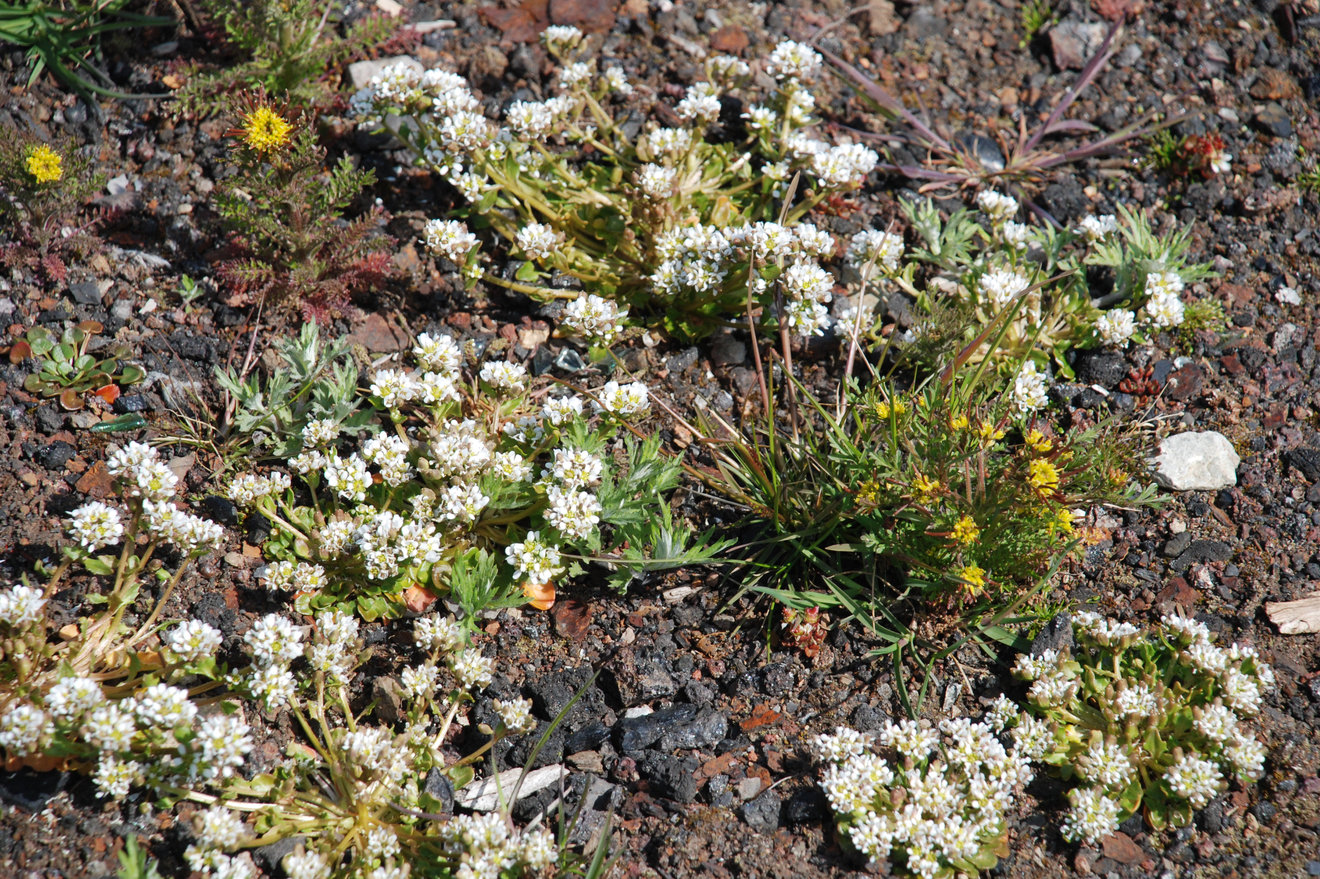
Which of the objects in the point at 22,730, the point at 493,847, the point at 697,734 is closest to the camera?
the point at 22,730

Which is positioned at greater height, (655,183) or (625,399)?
(655,183)

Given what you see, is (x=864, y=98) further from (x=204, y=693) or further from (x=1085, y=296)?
(x=204, y=693)

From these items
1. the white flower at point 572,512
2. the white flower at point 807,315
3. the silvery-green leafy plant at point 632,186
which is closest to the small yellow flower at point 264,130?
the silvery-green leafy plant at point 632,186

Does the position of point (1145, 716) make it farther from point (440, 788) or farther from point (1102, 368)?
point (440, 788)

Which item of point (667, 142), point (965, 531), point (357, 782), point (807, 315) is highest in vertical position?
point (667, 142)

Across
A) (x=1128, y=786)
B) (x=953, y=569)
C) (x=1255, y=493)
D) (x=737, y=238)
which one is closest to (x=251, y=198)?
(x=737, y=238)

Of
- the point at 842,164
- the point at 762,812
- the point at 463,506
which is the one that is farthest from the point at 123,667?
the point at 842,164

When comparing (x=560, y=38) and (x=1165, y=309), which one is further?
(x=560, y=38)

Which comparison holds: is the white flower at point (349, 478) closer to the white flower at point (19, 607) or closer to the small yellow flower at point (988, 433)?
the white flower at point (19, 607)
